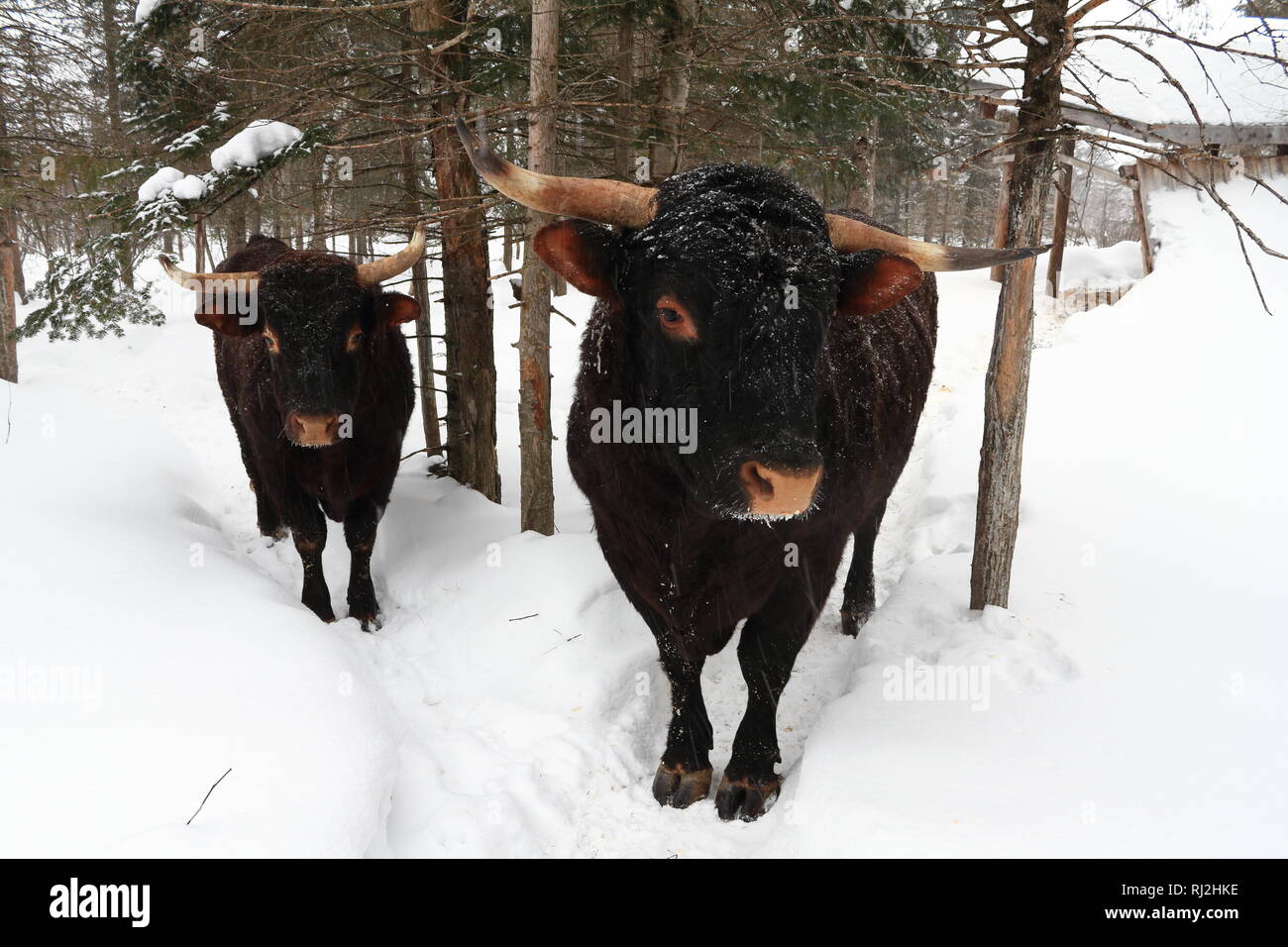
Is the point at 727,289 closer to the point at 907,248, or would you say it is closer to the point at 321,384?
the point at 907,248

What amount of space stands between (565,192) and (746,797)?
2678mm

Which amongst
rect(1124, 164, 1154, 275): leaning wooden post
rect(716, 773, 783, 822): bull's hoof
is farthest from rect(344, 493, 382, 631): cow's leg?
rect(1124, 164, 1154, 275): leaning wooden post

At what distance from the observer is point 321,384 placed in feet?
15.1

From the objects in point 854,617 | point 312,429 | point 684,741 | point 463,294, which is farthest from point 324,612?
point 854,617

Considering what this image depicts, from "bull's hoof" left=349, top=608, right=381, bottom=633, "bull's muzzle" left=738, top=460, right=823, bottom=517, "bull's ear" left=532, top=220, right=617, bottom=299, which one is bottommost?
"bull's hoof" left=349, top=608, right=381, bottom=633

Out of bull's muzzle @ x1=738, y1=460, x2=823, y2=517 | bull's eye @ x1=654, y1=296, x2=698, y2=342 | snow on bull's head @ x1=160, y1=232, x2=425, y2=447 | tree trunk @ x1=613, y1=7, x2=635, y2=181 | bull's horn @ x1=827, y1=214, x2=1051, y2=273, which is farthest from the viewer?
tree trunk @ x1=613, y1=7, x2=635, y2=181

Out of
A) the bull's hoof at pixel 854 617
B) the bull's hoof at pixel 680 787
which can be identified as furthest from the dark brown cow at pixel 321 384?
the bull's hoof at pixel 854 617

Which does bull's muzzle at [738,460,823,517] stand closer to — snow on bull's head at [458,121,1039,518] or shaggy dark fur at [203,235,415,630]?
snow on bull's head at [458,121,1039,518]

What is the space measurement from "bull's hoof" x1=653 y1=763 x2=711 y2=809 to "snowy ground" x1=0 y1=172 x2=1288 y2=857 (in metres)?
0.06

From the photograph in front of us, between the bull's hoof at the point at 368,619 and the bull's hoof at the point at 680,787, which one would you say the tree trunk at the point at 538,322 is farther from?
the bull's hoof at the point at 680,787

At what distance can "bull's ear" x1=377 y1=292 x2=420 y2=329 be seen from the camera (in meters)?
5.13

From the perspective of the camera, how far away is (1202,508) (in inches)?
218
